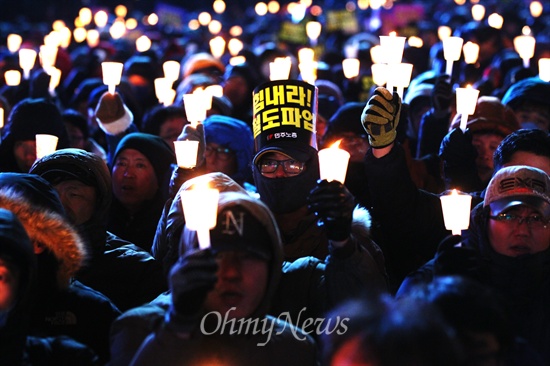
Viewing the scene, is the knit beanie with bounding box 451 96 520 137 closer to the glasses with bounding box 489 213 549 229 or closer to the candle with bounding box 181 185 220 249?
the glasses with bounding box 489 213 549 229

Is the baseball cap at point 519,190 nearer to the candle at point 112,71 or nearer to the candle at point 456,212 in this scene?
the candle at point 456,212

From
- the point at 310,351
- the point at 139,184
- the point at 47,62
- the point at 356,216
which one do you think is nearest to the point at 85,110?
the point at 47,62

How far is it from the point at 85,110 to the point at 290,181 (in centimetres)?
542

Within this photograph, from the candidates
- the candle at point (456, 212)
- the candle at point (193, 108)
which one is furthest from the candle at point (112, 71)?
the candle at point (456, 212)

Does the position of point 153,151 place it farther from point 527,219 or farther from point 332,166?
point 527,219

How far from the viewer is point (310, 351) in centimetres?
384

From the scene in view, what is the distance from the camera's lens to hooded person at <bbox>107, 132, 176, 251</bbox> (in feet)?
21.3

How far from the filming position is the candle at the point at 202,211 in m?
3.59

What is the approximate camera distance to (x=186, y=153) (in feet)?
17.8

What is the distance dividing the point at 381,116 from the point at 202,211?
1.63 m

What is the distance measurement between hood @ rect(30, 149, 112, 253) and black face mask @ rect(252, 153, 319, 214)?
790 millimetres

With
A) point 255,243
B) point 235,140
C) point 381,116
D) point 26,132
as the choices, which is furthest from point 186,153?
point 26,132

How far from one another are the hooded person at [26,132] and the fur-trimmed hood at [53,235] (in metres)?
2.78

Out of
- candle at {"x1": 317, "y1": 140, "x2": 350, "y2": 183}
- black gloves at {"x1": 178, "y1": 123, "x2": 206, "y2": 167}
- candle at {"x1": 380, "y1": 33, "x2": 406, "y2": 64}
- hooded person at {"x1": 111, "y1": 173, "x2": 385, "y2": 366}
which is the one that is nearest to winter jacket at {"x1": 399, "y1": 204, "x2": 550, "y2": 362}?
hooded person at {"x1": 111, "y1": 173, "x2": 385, "y2": 366}
